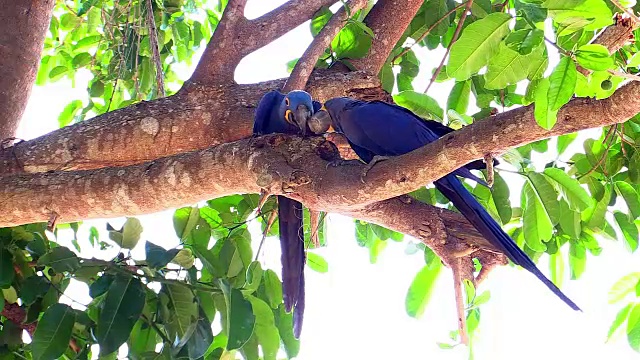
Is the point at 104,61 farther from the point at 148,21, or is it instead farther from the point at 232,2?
the point at 232,2

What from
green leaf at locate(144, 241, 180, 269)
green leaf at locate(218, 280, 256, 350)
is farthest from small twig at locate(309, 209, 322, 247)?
green leaf at locate(144, 241, 180, 269)

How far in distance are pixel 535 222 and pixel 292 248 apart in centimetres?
89

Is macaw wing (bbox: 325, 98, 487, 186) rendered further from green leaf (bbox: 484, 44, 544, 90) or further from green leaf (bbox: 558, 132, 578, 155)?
green leaf (bbox: 558, 132, 578, 155)

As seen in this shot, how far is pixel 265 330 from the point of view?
7.92 feet

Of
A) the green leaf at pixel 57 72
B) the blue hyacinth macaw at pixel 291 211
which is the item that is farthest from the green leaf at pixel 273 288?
the green leaf at pixel 57 72

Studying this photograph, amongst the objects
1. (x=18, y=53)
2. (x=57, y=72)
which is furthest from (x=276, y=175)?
(x=57, y=72)

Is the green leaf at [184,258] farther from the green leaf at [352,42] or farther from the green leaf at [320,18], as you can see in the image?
the green leaf at [320,18]

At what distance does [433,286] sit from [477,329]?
0.27 m

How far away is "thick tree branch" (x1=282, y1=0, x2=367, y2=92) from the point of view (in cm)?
258

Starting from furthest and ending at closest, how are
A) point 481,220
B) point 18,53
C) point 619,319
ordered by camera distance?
point 18,53 → point 619,319 → point 481,220

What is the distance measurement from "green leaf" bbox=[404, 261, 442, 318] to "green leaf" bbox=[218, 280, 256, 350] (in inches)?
32.4

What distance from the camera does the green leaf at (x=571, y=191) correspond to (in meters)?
2.16

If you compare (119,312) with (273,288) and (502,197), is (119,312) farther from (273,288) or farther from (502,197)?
(502,197)

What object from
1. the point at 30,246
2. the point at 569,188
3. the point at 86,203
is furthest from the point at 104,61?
the point at 569,188
